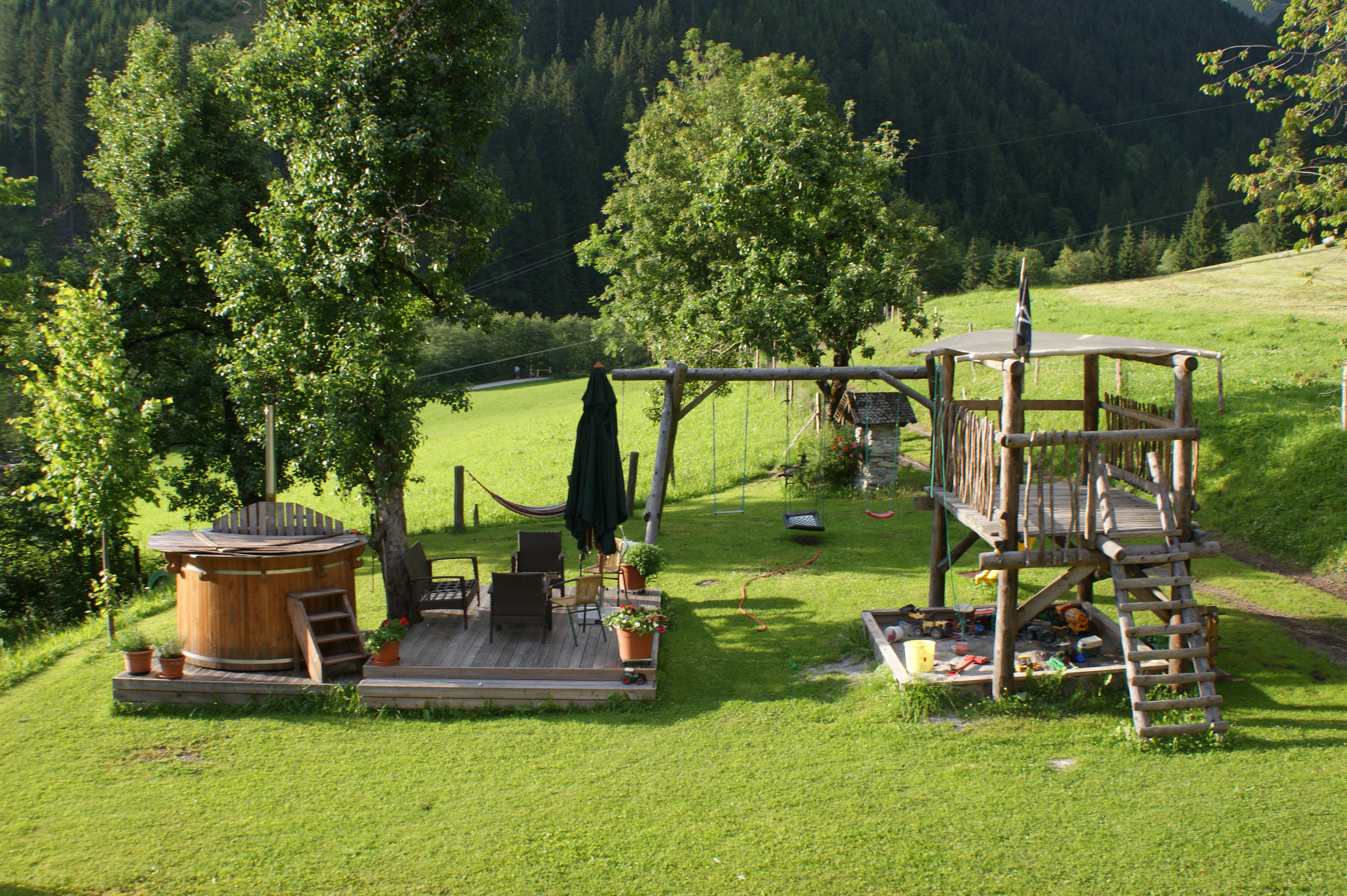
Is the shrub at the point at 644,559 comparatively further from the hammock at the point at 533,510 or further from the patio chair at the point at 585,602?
the hammock at the point at 533,510

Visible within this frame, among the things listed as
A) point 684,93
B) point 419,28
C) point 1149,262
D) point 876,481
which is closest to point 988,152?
point 1149,262

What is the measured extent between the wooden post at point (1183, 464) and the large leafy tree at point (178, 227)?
40.0ft

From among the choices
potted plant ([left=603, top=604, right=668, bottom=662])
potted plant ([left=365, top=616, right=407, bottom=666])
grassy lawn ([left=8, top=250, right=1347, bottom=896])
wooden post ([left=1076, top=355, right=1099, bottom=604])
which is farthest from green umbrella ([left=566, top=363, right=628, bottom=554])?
wooden post ([left=1076, top=355, right=1099, bottom=604])

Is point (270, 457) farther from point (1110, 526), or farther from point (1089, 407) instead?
point (1089, 407)

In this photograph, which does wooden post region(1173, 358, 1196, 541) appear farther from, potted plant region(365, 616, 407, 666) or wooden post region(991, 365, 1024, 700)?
potted plant region(365, 616, 407, 666)

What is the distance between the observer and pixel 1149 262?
160 ft

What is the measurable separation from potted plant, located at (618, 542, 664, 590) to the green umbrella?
0.45m

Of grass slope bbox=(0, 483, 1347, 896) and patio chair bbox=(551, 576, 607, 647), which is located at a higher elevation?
patio chair bbox=(551, 576, 607, 647)

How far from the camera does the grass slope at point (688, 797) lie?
16.5 ft

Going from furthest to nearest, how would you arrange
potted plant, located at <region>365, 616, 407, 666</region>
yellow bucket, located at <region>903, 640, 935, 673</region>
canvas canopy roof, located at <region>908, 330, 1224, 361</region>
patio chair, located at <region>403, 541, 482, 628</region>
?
patio chair, located at <region>403, 541, 482, 628</region>
potted plant, located at <region>365, 616, 407, 666</region>
yellow bucket, located at <region>903, 640, 935, 673</region>
canvas canopy roof, located at <region>908, 330, 1224, 361</region>

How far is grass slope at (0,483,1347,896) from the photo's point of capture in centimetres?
504

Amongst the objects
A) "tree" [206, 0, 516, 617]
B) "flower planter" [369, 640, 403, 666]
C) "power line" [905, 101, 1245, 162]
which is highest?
"power line" [905, 101, 1245, 162]

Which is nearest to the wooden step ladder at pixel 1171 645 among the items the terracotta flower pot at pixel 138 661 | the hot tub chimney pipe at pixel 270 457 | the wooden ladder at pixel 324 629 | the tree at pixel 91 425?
the wooden ladder at pixel 324 629

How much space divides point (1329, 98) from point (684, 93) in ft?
60.1
